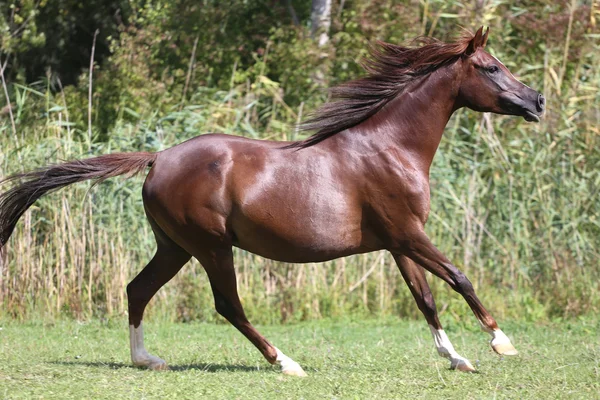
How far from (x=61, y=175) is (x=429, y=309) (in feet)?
9.66

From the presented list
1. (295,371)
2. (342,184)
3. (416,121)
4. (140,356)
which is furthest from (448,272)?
(140,356)

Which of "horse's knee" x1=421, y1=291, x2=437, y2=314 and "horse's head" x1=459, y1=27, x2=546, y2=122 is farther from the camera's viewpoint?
"horse's head" x1=459, y1=27, x2=546, y2=122

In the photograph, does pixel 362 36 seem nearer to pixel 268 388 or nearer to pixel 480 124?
pixel 480 124

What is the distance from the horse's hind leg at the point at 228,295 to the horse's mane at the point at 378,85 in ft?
3.13

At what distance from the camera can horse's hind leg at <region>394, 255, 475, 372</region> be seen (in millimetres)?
6637

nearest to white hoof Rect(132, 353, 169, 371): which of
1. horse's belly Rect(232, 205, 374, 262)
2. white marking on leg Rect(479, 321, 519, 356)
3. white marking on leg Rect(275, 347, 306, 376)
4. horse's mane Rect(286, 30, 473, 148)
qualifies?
white marking on leg Rect(275, 347, 306, 376)

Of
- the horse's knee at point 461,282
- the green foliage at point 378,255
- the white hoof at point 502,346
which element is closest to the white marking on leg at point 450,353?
the white hoof at point 502,346

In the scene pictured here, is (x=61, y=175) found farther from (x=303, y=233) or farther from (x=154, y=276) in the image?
(x=303, y=233)

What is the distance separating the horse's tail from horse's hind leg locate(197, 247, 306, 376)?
3.02 feet

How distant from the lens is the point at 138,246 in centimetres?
1050

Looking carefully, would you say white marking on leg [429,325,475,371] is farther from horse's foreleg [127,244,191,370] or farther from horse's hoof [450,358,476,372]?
horse's foreleg [127,244,191,370]

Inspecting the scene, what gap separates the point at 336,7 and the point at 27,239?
7.74 meters

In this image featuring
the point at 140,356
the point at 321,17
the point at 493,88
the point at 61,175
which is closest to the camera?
the point at 493,88

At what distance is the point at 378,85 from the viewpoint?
7.04 meters
